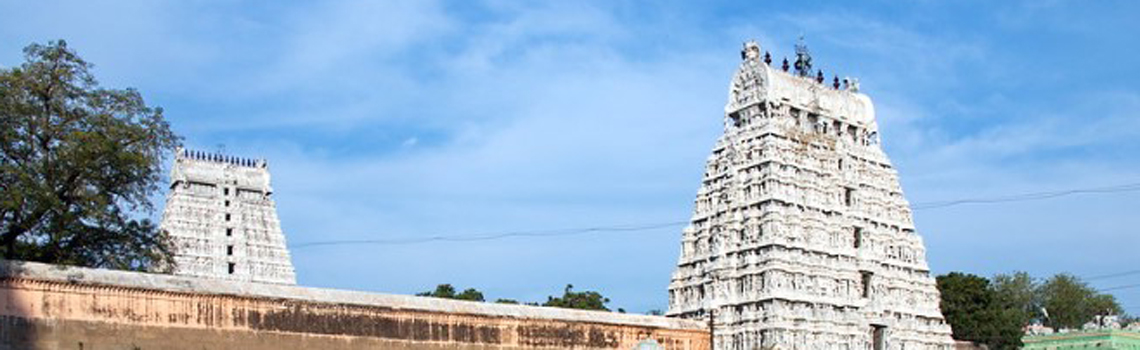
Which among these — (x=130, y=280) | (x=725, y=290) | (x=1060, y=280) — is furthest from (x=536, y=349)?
(x=1060, y=280)

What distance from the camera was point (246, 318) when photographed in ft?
141

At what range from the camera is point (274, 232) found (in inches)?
3211

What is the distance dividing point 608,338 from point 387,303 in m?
10.4

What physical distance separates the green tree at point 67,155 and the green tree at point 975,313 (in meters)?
46.8

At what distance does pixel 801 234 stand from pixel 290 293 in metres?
24.2

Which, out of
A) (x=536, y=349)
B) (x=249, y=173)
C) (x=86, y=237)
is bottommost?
(x=536, y=349)

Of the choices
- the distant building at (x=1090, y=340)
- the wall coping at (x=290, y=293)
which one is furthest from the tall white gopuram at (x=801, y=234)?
the distant building at (x=1090, y=340)

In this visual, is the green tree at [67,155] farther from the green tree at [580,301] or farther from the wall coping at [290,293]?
the green tree at [580,301]

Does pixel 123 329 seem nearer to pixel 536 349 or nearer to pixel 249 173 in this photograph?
pixel 536 349

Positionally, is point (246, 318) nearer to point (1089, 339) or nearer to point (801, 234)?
point (801, 234)

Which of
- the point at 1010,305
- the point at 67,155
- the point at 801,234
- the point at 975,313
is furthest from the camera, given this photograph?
the point at 1010,305

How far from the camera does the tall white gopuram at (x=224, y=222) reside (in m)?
77.2

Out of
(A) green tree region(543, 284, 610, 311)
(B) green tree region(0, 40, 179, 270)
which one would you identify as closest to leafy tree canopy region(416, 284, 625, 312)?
(A) green tree region(543, 284, 610, 311)

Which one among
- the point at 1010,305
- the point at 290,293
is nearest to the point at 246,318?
the point at 290,293
